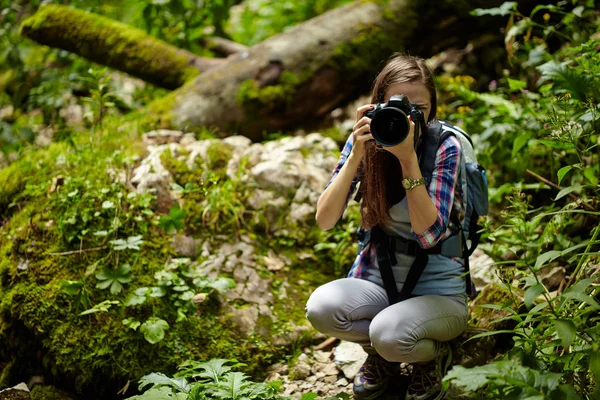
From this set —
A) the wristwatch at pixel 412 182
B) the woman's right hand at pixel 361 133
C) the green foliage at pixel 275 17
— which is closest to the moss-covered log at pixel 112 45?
the green foliage at pixel 275 17

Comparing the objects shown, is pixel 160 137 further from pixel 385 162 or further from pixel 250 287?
pixel 385 162

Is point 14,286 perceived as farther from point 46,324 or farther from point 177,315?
point 177,315

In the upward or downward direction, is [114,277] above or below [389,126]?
below

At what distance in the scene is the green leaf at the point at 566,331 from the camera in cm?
168

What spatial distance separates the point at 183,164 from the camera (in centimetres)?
354

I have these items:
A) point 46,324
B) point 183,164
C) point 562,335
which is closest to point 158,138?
point 183,164

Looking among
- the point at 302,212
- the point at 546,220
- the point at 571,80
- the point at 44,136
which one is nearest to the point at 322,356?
the point at 302,212

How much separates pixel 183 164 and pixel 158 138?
1.59 ft

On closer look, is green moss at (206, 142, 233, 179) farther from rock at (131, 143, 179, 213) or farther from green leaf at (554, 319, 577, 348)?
green leaf at (554, 319, 577, 348)

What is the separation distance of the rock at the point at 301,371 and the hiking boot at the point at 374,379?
0.37m

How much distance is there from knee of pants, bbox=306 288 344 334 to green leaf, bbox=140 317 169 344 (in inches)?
30.2

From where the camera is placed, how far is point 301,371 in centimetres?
286

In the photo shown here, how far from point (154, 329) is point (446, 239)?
1.42 metres

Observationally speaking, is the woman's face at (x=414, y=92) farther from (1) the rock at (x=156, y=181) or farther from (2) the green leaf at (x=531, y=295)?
(1) the rock at (x=156, y=181)
